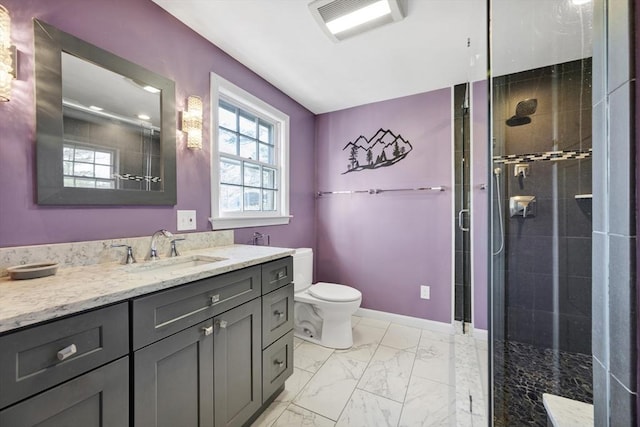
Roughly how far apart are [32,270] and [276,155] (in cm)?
189

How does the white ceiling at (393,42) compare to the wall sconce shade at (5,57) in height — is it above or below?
above

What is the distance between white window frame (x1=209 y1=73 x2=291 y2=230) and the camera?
1779 millimetres

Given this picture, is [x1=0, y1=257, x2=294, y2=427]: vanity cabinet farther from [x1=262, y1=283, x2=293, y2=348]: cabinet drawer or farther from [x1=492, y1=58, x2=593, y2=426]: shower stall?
[x1=492, y1=58, x2=593, y2=426]: shower stall

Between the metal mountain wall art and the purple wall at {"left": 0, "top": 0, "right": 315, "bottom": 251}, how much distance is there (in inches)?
44.2

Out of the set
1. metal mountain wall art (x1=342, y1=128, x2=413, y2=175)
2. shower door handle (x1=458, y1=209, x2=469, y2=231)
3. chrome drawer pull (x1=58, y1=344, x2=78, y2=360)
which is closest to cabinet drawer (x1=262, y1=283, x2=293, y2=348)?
chrome drawer pull (x1=58, y1=344, x2=78, y2=360)

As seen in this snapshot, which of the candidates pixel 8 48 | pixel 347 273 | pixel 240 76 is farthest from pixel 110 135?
pixel 347 273

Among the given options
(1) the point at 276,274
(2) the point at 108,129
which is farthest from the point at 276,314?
(2) the point at 108,129

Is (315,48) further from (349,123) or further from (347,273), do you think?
(347,273)

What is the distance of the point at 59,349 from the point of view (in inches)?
25.9

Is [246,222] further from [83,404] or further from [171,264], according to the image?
[83,404]

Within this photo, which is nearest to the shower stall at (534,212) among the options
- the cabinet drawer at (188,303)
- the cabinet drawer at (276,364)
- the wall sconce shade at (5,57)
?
the cabinet drawer at (276,364)

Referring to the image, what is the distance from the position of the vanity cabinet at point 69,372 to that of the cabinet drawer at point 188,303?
51 millimetres

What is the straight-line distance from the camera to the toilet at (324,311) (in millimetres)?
→ 2055

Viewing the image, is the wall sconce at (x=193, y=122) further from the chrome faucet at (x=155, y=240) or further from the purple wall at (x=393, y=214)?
the purple wall at (x=393, y=214)
